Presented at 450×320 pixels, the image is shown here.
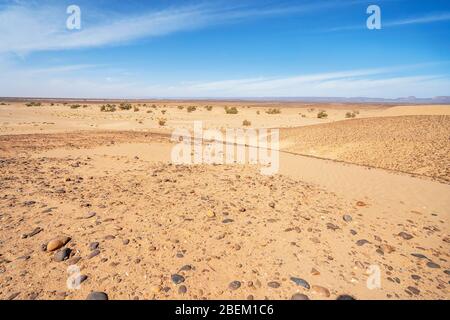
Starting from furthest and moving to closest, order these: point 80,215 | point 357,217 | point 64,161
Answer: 1. point 64,161
2. point 357,217
3. point 80,215

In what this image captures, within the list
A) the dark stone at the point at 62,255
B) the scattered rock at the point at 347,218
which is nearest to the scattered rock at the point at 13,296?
the dark stone at the point at 62,255

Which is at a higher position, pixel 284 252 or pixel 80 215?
pixel 80 215

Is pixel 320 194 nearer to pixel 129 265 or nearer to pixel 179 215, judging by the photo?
pixel 179 215

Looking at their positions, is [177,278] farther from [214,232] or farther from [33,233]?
[33,233]

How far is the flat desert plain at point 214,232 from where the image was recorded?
10.2ft

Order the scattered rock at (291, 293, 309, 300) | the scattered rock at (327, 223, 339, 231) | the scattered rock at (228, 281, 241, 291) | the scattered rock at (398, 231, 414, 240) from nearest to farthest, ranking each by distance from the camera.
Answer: the scattered rock at (291, 293, 309, 300)
the scattered rock at (228, 281, 241, 291)
the scattered rock at (398, 231, 414, 240)
the scattered rock at (327, 223, 339, 231)

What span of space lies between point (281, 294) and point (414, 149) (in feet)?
34.1

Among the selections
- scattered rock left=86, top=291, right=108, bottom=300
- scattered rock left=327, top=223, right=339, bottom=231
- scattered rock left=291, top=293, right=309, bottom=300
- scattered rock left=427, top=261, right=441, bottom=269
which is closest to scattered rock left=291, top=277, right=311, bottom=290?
scattered rock left=291, top=293, right=309, bottom=300

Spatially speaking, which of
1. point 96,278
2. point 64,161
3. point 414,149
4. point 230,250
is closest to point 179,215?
point 230,250

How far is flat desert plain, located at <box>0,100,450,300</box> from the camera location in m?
3.10

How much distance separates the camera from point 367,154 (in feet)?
37.2

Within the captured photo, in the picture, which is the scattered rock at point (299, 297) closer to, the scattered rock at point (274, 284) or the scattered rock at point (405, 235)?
the scattered rock at point (274, 284)

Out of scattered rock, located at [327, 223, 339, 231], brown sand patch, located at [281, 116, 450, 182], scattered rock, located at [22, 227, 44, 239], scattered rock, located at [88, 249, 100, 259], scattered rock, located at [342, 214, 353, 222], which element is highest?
brown sand patch, located at [281, 116, 450, 182]

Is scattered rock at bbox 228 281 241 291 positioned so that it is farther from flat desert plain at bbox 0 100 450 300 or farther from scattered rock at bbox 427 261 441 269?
scattered rock at bbox 427 261 441 269
